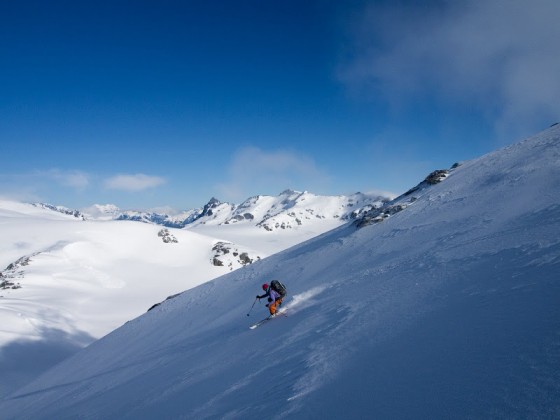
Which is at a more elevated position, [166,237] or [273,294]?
[166,237]

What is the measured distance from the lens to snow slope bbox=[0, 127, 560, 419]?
4859mm

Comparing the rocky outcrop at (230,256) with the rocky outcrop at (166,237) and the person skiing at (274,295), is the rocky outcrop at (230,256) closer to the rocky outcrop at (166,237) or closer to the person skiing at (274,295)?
the rocky outcrop at (166,237)

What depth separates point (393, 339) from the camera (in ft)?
22.8

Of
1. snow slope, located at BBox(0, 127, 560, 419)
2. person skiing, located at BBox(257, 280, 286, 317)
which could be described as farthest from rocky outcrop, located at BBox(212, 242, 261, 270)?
person skiing, located at BBox(257, 280, 286, 317)

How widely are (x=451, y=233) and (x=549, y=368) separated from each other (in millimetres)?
10174

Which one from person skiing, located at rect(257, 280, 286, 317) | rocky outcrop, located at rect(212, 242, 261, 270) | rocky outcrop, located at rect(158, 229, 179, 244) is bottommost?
person skiing, located at rect(257, 280, 286, 317)

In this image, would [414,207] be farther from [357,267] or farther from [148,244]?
[148,244]

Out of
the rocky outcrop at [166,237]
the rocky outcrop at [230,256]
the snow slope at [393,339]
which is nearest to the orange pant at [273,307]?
the snow slope at [393,339]

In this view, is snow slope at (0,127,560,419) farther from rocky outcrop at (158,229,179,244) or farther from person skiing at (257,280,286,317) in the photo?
rocky outcrop at (158,229,179,244)

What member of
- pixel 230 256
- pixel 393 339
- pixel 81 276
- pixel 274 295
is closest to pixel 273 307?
pixel 274 295

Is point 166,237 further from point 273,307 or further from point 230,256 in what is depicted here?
point 273,307

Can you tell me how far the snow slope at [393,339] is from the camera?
4.86m

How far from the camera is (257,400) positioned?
21.9 ft

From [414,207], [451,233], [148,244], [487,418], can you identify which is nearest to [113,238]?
[148,244]
